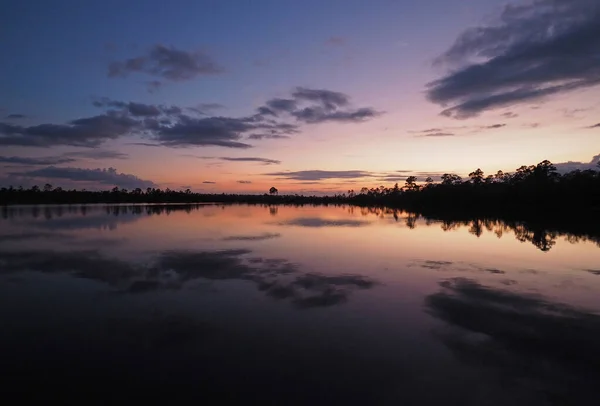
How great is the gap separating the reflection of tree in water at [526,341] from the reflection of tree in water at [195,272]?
2.74m

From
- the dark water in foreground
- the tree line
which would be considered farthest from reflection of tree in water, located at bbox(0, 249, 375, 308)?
the tree line

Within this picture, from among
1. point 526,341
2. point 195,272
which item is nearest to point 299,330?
point 526,341

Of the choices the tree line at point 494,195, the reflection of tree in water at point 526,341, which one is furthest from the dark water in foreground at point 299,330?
the tree line at point 494,195

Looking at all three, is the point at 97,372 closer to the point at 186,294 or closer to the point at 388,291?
the point at 186,294

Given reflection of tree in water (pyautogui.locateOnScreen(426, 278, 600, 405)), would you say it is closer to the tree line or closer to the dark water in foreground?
the dark water in foreground

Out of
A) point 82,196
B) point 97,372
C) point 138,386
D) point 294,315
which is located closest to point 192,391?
point 138,386

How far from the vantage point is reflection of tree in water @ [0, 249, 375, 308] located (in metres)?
10.3

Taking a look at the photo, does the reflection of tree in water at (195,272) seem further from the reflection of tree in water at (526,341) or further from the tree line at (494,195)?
the tree line at (494,195)

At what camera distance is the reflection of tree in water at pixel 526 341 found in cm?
545

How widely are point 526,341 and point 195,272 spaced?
9.24 meters

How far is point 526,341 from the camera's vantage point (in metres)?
7.08

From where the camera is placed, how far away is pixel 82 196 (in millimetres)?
122125

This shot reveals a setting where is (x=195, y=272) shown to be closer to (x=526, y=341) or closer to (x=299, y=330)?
(x=299, y=330)

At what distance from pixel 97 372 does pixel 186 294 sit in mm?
4283
